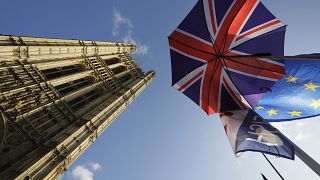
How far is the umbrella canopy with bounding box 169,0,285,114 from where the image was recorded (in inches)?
431

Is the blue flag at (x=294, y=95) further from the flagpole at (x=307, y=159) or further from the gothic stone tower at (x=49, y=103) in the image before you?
the gothic stone tower at (x=49, y=103)

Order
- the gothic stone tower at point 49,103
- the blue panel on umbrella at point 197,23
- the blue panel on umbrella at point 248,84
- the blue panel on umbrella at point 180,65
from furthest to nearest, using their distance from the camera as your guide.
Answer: the gothic stone tower at point 49,103
the blue panel on umbrella at point 180,65
the blue panel on umbrella at point 197,23
the blue panel on umbrella at point 248,84

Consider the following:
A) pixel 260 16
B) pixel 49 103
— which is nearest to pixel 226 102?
pixel 260 16

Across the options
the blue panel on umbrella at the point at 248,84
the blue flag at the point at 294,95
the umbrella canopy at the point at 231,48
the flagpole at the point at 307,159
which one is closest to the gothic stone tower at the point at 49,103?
the umbrella canopy at the point at 231,48

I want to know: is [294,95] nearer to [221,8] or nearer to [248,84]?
[248,84]

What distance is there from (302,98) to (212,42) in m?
4.01

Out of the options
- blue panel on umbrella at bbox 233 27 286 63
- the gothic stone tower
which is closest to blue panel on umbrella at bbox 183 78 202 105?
blue panel on umbrella at bbox 233 27 286 63

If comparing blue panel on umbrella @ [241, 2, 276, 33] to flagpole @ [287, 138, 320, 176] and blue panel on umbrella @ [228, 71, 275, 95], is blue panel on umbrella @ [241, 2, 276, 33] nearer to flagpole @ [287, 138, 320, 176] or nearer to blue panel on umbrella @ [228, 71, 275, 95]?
blue panel on umbrella @ [228, 71, 275, 95]

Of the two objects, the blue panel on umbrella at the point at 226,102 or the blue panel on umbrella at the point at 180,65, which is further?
the blue panel on umbrella at the point at 180,65

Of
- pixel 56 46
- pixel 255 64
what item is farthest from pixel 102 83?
pixel 255 64

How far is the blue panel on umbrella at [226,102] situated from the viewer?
37.2 feet

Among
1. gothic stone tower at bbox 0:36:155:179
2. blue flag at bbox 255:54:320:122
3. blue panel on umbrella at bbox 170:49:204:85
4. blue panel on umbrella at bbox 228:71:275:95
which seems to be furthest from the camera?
gothic stone tower at bbox 0:36:155:179

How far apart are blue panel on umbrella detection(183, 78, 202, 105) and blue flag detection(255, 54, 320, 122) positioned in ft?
8.15

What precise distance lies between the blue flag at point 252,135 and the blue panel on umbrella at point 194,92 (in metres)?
1.49
